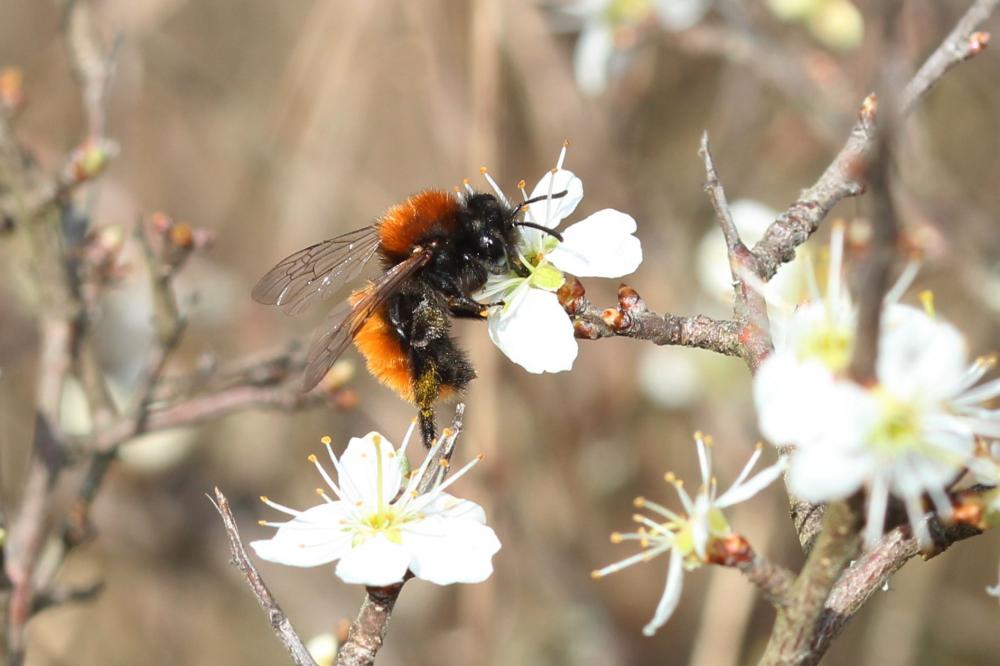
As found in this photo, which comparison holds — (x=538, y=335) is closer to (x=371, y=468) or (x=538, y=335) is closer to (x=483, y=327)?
(x=371, y=468)

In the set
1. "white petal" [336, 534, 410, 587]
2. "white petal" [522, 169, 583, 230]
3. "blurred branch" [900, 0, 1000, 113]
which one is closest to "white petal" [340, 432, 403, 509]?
"white petal" [336, 534, 410, 587]

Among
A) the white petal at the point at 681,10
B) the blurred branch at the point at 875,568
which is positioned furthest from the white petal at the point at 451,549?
the white petal at the point at 681,10

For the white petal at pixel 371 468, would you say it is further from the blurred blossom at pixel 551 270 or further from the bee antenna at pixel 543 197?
the bee antenna at pixel 543 197

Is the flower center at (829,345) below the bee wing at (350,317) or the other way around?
the other way around

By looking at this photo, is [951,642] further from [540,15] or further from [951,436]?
[951,436]

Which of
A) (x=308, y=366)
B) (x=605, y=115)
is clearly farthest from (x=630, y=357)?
(x=308, y=366)

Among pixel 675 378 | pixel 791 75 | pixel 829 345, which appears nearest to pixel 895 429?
pixel 829 345
